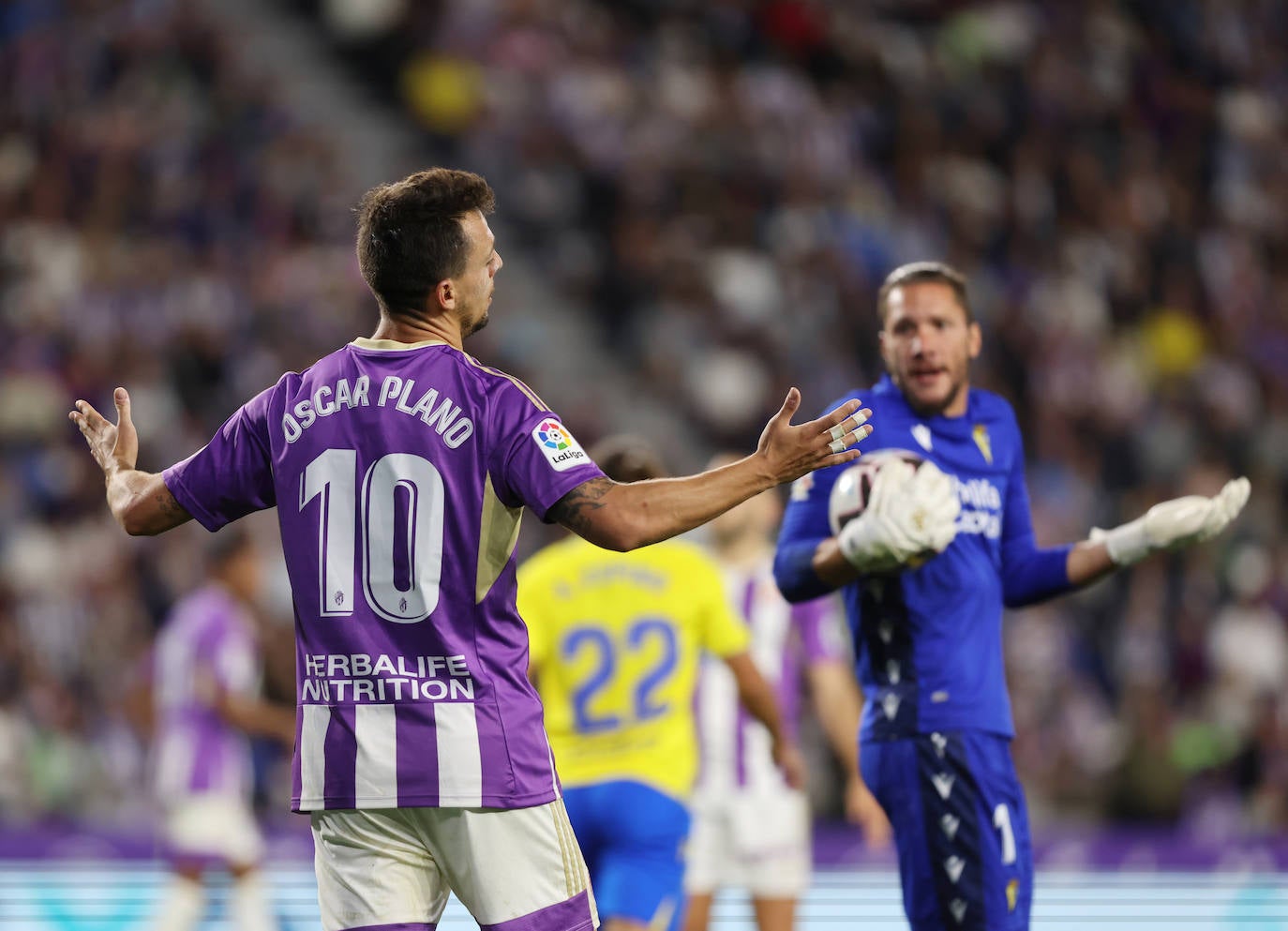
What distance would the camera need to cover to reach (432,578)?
341 centimetres

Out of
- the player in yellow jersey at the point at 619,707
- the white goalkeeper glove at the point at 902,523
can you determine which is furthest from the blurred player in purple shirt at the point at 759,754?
the white goalkeeper glove at the point at 902,523

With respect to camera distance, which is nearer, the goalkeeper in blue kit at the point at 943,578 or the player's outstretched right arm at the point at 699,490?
the player's outstretched right arm at the point at 699,490

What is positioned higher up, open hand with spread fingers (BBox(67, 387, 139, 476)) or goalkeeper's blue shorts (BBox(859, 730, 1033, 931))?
open hand with spread fingers (BBox(67, 387, 139, 476))

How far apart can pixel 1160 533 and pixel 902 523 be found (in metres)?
1.06

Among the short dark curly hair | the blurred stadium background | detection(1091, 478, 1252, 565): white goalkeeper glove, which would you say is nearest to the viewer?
the short dark curly hair

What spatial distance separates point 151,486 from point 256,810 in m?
8.18

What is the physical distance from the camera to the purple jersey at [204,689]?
8.73m

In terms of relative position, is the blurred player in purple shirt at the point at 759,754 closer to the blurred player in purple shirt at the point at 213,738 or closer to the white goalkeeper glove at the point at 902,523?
the blurred player in purple shirt at the point at 213,738

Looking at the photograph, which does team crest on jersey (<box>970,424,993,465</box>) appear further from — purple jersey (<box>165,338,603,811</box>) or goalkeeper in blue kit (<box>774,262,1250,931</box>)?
purple jersey (<box>165,338,603,811</box>)

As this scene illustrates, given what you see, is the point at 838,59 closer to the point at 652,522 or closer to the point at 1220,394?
the point at 1220,394

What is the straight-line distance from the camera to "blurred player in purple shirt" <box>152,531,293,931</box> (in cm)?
872

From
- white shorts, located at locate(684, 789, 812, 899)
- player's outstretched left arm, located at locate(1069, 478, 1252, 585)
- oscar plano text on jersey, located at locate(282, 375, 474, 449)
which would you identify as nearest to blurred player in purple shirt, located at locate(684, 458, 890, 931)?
white shorts, located at locate(684, 789, 812, 899)

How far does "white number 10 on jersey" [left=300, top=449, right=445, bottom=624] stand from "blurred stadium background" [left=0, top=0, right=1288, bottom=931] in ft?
25.0

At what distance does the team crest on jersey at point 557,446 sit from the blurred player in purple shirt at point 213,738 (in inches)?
220
